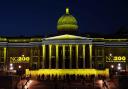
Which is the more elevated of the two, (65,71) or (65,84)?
(65,71)

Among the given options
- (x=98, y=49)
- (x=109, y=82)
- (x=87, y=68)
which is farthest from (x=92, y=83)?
(x=98, y=49)

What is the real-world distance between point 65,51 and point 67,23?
28.9 ft

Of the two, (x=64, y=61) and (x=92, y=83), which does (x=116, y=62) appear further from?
(x=92, y=83)

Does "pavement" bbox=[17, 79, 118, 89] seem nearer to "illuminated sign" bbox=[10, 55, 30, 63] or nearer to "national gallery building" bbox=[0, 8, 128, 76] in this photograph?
"national gallery building" bbox=[0, 8, 128, 76]

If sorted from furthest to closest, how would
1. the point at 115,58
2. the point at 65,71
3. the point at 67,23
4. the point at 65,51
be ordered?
the point at 67,23 < the point at 115,58 < the point at 65,51 < the point at 65,71

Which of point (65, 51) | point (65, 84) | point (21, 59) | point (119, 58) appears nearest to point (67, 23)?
point (65, 51)

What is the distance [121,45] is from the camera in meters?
109

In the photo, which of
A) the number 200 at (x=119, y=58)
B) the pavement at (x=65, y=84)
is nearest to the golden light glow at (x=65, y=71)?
the number 200 at (x=119, y=58)

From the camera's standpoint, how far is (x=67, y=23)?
110188mm

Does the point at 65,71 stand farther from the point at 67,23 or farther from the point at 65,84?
the point at 65,84

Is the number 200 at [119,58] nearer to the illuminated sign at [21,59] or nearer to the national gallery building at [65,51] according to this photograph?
the national gallery building at [65,51]

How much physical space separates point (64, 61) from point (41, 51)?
24.5 ft

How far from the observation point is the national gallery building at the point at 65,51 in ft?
339

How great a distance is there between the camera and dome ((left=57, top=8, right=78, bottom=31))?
362 feet
